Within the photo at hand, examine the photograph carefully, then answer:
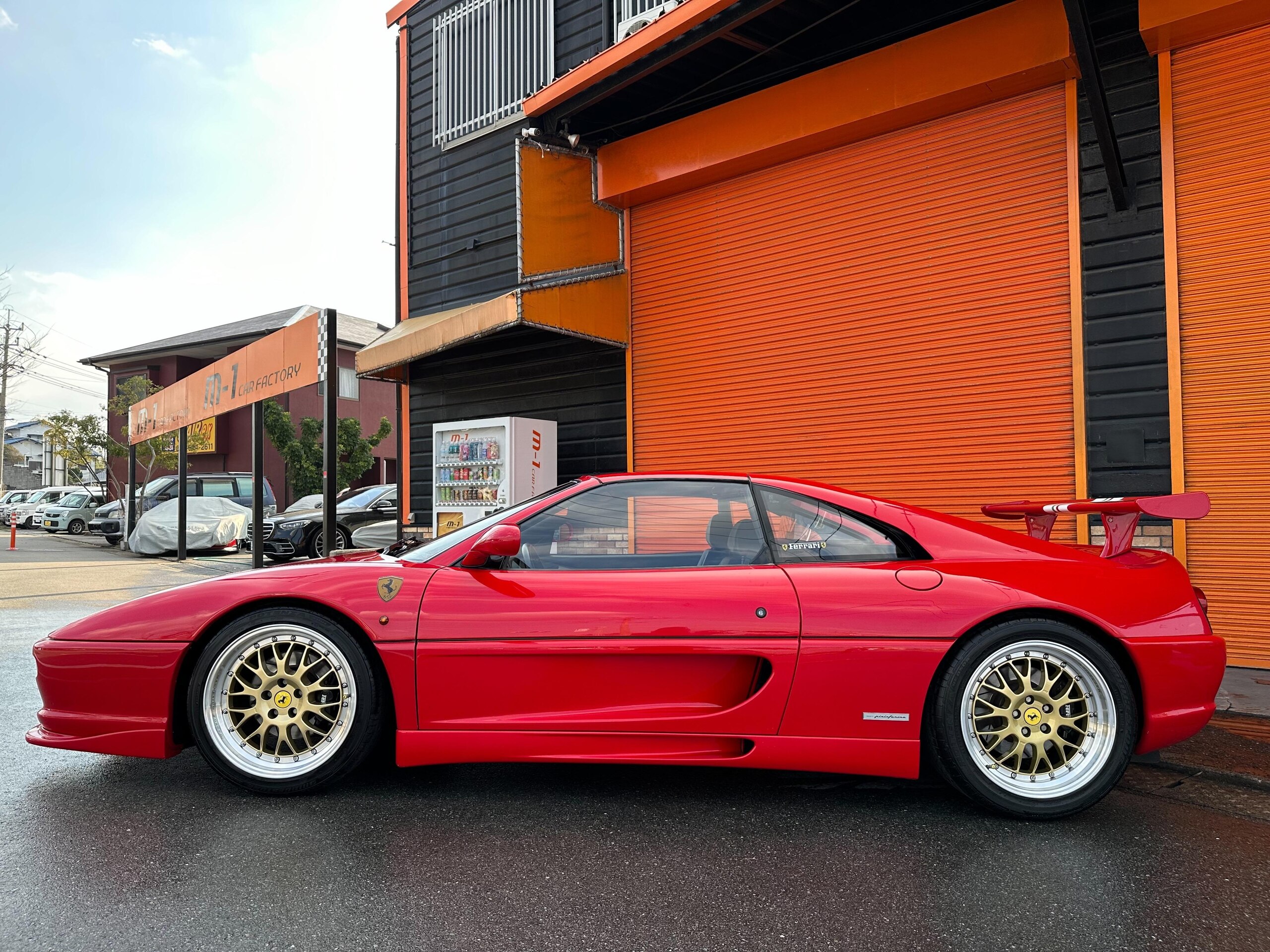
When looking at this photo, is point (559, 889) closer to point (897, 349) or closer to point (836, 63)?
point (897, 349)

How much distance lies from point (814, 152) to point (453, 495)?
16.5ft

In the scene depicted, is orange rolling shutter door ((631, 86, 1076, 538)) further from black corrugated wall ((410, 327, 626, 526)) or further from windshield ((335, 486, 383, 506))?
windshield ((335, 486, 383, 506))

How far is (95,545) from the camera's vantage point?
62.1 ft

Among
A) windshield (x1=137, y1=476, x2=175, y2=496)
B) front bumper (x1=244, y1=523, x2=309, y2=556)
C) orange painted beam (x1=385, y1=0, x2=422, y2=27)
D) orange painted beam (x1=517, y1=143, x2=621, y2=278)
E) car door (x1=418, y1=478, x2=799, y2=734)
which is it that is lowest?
front bumper (x1=244, y1=523, x2=309, y2=556)

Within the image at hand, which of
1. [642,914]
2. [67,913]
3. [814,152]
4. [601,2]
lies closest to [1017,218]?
[814,152]

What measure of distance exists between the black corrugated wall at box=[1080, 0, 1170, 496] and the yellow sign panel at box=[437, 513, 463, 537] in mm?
6033

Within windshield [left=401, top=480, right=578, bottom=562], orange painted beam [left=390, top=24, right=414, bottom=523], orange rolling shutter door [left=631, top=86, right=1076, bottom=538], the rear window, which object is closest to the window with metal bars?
orange painted beam [left=390, top=24, right=414, bottom=523]

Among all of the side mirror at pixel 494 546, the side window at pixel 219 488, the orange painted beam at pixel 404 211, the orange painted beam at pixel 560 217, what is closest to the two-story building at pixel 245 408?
the side window at pixel 219 488

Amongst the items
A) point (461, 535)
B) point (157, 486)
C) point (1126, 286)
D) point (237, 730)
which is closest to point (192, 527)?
point (157, 486)

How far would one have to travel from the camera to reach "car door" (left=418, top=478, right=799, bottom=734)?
280cm

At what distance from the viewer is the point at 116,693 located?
293 cm

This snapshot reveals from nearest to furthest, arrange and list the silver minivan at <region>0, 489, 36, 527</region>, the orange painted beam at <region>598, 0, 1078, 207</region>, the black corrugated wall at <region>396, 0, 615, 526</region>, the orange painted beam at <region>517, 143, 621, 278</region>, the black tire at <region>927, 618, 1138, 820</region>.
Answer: the black tire at <region>927, 618, 1138, 820</region> → the orange painted beam at <region>598, 0, 1078, 207</region> → the orange painted beam at <region>517, 143, 621, 278</region> → the black corrugated wall at <region>396, 0, 615, 526</region> → the silver minivan at <region>0, 489, 36, 527</region>

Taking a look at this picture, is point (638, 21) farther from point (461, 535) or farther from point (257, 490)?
point (461, 535)

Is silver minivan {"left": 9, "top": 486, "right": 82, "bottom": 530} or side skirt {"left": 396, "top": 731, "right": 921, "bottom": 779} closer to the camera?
side skirt {"left": 396, "top": 731, "right": 921, "bottom": 779}
